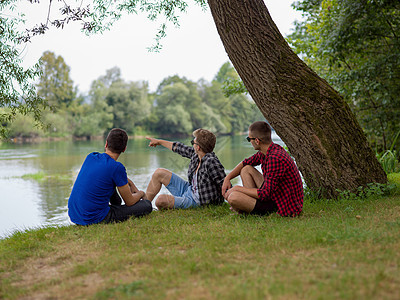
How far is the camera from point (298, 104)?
18.6ft

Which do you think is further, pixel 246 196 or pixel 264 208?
pixel 264 208

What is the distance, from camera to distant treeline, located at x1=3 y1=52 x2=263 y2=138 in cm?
3706

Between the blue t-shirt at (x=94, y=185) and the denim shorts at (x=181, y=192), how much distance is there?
1.19 m

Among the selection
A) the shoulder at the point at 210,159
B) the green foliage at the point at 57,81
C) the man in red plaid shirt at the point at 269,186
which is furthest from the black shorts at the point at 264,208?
the green foliage at the point at 57,81

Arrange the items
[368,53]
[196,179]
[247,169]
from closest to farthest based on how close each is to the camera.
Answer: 1. [247,169]
2. [196,179]
3. [368,53]

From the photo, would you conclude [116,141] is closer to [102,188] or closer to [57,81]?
[102,188]

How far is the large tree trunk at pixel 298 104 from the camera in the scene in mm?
5664

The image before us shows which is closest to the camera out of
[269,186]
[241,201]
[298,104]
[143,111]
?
[269,186]

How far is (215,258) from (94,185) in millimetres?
1918

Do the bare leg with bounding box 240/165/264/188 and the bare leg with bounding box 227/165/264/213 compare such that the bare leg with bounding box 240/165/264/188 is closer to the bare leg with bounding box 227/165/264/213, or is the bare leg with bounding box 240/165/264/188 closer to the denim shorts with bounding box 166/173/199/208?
the bare leg with bounding box 227/165/264/213

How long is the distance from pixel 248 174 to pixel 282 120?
4.18ft

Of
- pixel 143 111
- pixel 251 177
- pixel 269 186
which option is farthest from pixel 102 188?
pixel 143 111

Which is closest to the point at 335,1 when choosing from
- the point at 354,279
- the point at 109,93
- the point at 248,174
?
the point at 248,174

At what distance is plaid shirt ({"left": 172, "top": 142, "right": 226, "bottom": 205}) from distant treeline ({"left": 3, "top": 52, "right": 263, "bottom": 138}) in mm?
27221
